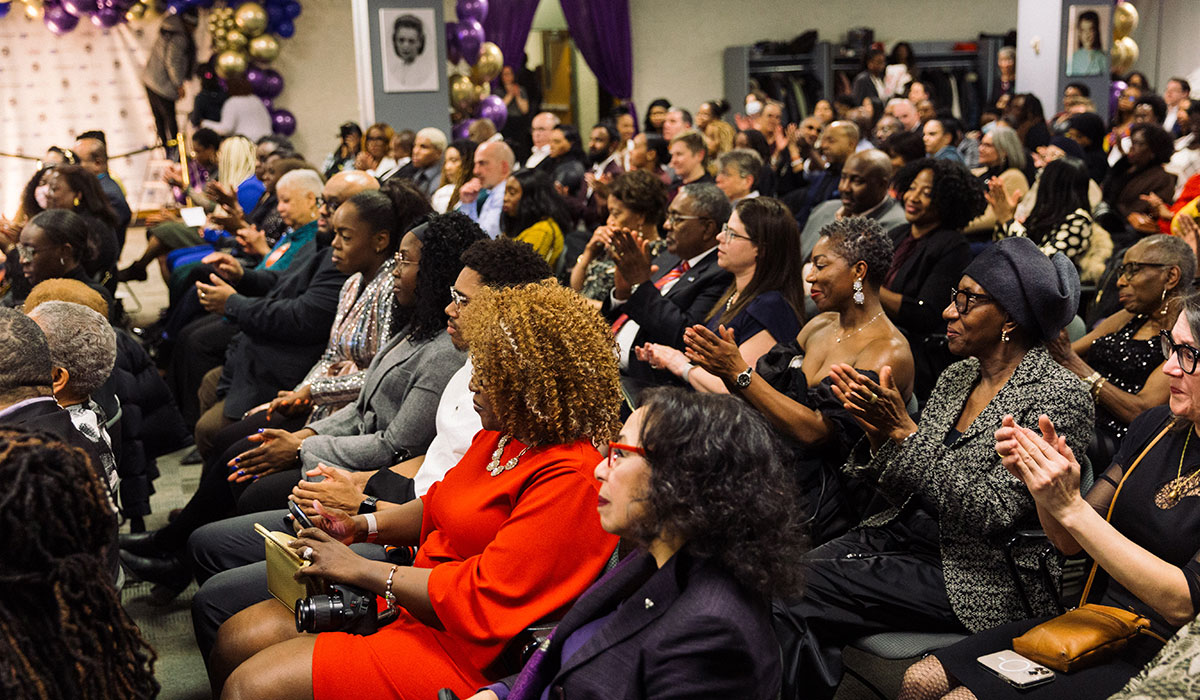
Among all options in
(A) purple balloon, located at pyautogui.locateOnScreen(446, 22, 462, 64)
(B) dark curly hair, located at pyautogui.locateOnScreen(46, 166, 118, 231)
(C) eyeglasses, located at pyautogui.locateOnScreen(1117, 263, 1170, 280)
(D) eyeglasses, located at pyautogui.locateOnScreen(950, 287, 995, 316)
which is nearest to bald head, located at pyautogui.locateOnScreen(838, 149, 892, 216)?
(C) eyeglasses, located at pyautogui.locateOnScreen(1117, 263, 1170, 280)

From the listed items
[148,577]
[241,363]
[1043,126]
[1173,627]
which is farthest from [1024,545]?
[1043,126]

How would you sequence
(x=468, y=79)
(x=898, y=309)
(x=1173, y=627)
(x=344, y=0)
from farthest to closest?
(x=344, y=0) < (x=468, y=79) < (x=898, y=309) < (x=1173, y=627)

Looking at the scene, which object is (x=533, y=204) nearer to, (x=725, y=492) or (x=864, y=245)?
(x=864, y=245)

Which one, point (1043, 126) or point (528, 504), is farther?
point (1043, 126)

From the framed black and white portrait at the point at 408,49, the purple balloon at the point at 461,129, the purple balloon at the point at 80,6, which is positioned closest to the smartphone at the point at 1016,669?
the framed black and white portrait at the point at 408,49

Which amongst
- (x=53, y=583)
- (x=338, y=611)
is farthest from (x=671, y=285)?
(x=53, y=583)

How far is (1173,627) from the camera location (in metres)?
1.86

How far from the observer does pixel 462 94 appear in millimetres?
10477

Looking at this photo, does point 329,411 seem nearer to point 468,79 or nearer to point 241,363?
point 241,363

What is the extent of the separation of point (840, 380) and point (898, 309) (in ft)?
5.63

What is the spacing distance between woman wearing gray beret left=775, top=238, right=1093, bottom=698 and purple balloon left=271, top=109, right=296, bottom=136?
1077 centimetres

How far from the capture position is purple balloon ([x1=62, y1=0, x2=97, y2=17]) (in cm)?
1098

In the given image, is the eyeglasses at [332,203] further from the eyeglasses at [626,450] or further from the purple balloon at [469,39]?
the purple balloon at [469,39]

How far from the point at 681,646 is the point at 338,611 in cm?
86
